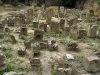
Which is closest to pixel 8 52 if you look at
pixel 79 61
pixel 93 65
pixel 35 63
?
pixel 35 63

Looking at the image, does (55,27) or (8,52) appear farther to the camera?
(55,27)

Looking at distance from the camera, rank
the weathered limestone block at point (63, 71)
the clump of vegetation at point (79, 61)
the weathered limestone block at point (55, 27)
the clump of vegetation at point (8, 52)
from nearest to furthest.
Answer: the weathered limestone block at point (63, 71) < the clump of vegetation at point (79, 61) < the clump of vegetation at point (8, 52) < the weathered limestone block at point (55, 27)

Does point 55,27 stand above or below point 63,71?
above

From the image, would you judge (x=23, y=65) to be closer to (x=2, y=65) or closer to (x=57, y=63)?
(x=2, y=65)

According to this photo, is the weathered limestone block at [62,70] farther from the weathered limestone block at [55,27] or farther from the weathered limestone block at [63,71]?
the weathered limestone block at [55,27]

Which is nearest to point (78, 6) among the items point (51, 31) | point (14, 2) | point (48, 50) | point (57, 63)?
point (14, 2)

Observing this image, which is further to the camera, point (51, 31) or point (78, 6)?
point (78, 6)

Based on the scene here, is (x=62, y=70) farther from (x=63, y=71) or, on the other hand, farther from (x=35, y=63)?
(x=35, y=63)

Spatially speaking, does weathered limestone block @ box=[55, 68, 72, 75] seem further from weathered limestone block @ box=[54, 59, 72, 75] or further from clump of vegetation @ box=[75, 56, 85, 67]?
clump of vegetation @ box=[75, 56, 85, 67]

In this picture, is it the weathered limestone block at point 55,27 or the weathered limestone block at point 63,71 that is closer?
the weathered limestone block at point 63,71

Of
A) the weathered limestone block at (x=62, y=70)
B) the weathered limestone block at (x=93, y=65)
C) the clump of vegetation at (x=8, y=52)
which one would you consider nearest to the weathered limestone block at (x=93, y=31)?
the weathered limestone block at (x=93, y=65)

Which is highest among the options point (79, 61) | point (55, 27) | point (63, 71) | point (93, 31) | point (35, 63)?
point (55, 27)

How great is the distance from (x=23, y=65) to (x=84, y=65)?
3.05 metres

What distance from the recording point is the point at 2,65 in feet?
27.2
